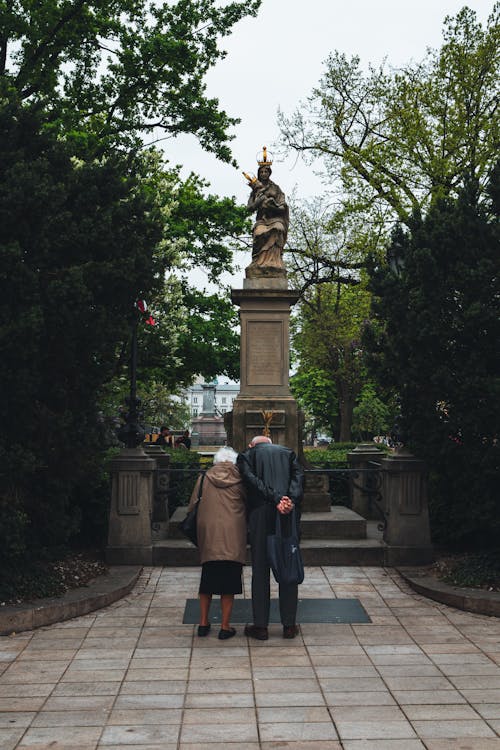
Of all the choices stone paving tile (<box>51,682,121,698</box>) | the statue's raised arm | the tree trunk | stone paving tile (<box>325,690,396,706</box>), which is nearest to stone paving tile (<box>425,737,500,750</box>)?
stone paving tile (<box>325,690,396,706</box>)

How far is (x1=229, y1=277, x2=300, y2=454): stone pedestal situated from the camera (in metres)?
13.8

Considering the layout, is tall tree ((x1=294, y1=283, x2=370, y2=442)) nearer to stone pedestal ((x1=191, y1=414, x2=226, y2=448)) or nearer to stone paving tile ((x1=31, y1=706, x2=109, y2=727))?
stone pedestal ((x1=191, y1=414, x2=226, y2=448))

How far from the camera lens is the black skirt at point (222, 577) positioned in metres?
7.40

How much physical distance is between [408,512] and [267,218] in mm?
6173

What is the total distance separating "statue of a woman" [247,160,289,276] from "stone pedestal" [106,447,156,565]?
16.4 feet

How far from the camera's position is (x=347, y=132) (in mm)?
26828

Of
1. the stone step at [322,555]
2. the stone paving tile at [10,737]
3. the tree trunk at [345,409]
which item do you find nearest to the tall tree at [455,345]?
the stone step at [322,555]

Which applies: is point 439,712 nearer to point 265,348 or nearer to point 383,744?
point 383,744

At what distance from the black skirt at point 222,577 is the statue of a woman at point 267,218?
7.81 m

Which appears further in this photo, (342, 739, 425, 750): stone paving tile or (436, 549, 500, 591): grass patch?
(436, 549, 500, 591): grass patch

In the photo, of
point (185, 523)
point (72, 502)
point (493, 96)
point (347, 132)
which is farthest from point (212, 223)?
point (185, 523)

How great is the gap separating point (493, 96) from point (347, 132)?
5167 millimetres

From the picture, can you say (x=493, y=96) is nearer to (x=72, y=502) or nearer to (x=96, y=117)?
(x=96, y=117)

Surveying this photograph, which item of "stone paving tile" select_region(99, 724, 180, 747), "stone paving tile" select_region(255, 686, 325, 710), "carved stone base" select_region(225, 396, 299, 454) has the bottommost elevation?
"stone paving tile" select_region(99, 724, 180, 747)
